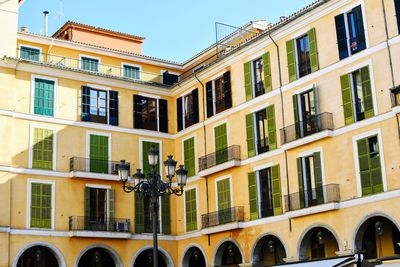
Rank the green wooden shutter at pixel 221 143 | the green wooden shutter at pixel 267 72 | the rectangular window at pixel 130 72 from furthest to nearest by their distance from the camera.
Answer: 1. the rectangular window at pixel 130 72
2. the green wooden shutter at pixel 221 143
3. the green wooden shutter at pixel 267 72

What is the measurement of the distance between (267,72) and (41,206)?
12588 mm

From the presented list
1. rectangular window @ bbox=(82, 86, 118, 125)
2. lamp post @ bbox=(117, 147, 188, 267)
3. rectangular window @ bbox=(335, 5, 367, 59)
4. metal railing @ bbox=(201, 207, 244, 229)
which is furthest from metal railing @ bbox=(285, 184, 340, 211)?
rectangular window @ bbox=(82, 86, 118, 125)

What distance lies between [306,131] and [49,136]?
1289 centimetres

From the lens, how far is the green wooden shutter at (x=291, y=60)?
1182 inches

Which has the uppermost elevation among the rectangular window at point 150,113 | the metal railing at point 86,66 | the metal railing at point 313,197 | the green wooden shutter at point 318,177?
the metal railing at point 86,66

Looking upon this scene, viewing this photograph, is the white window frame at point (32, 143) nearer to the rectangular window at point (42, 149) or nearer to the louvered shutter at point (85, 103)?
the rectangular window at point (42, 149)

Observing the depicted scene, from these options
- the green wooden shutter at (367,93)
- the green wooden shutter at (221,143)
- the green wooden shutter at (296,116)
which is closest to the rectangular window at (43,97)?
the green wooden shutter at (221,143)

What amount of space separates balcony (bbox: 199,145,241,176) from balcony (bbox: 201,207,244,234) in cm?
210

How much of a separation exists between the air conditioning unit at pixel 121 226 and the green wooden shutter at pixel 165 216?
7.31 ft

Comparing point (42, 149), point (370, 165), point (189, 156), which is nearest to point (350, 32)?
point (370, 165)

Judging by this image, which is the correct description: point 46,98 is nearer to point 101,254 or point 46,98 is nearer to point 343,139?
point 101,254

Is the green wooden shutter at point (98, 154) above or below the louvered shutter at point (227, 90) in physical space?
below

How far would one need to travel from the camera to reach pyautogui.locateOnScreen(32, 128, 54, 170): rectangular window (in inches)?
1289

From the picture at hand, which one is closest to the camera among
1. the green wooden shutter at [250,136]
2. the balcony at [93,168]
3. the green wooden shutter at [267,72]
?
the green wooden shutter at [267,72]
